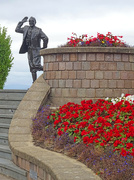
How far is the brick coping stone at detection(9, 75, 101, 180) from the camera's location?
5.68 meters

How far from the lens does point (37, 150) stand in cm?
757

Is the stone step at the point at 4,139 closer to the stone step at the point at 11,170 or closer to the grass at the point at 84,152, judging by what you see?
the stone step at the point at 11,170

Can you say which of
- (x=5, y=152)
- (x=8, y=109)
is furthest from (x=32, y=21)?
(x=5, y=152)

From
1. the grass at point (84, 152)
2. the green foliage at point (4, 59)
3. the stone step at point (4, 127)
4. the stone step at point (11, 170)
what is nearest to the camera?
the grass at point (84, 152)

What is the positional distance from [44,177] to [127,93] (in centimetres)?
442

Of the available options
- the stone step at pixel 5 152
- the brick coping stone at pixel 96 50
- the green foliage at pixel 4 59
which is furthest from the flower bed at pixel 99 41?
the green foliage at pixel 4 59

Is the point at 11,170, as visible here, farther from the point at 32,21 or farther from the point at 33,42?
the point at 32,21

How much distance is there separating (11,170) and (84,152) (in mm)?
2207

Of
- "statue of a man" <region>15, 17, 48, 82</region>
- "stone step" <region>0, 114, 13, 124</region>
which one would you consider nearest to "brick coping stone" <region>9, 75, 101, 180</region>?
"stone step" <region>0, 114, 13, 124</region>

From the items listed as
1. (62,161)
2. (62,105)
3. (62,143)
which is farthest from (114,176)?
(62,105)

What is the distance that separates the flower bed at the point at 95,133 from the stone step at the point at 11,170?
752 millimetres

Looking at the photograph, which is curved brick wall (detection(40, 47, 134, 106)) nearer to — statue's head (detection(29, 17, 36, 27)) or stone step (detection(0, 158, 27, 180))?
stone step (detection(0, 158, 27, 180))

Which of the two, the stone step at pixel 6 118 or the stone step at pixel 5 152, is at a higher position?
the stone step at pixel 6 118

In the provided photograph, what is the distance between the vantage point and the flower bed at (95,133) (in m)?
5.90
